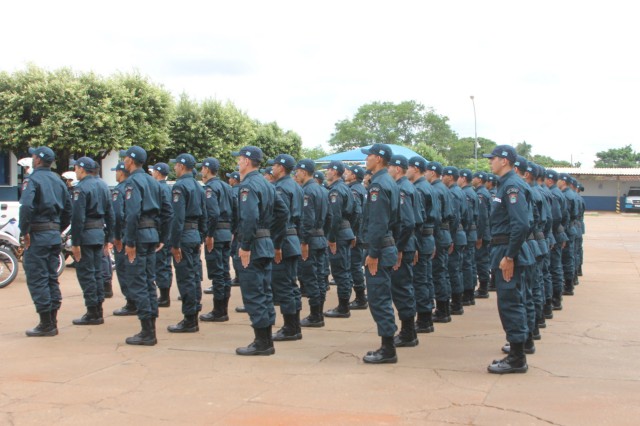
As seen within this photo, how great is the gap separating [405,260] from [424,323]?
1.36m

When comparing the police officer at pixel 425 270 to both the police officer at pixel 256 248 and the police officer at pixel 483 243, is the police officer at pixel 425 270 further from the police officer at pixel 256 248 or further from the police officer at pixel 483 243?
the police officer at pixel 483 243

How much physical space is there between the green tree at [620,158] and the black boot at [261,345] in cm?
8212

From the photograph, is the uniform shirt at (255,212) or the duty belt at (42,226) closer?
the uniform shirt at (255,212)

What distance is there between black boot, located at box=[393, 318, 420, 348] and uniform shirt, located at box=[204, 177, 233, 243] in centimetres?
301

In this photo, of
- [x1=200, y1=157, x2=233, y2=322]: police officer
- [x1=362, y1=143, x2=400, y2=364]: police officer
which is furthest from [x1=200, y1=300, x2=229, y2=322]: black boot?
[x1=362, y1=143, x2=400, y2=364]: police officer

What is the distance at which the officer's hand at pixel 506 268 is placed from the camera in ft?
19.5

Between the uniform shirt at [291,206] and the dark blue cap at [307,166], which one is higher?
the dark blue cap at [307,166]

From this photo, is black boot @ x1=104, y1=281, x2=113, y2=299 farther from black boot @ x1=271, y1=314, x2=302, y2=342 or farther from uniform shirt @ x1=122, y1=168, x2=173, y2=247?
black boot @ x1=271, y1=314, x2=302, y2=342

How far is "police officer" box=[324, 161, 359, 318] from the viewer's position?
29.5 feet

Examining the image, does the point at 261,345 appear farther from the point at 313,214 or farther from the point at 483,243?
the point at 483,243

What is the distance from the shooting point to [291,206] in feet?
24.5

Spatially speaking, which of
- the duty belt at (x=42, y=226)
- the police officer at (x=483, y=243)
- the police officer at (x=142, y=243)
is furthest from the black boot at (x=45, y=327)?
the police officer at (x=483, y=243)

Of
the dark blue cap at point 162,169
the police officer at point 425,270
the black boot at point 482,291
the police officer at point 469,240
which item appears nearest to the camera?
the police officer at point 425,270

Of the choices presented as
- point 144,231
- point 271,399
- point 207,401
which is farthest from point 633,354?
point 144,231
